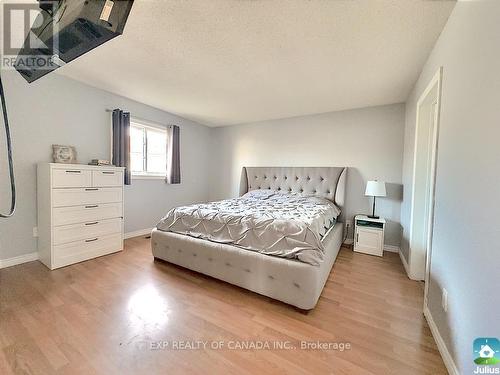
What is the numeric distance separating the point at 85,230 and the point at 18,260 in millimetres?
759

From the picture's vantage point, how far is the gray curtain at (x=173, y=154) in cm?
392

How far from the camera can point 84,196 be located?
2504mm

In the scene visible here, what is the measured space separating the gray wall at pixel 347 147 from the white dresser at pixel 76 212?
99.0 inches

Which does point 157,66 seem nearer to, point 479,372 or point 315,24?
point 315,24

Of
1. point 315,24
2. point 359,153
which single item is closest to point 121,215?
point 315,24

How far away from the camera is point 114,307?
169cm

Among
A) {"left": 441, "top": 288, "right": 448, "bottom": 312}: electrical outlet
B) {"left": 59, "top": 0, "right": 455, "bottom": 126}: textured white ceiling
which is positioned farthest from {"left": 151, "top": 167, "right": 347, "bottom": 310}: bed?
{"left": 59, "top": 0, "right": 455, "bottom": 126}: textured white ceiling

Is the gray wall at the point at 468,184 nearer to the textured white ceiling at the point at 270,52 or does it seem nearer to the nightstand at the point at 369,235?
the textured white ceiling at the point at 270,52

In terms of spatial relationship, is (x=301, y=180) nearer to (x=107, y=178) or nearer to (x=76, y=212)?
(x=107, y=178)

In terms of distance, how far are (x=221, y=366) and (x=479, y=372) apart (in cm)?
127

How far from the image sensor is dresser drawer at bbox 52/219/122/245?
2.33 meters

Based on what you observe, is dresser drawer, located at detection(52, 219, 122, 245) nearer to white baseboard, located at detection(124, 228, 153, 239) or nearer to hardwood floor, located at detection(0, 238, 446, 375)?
hardwood floor, located at detection(0, 238, 446, 375)
